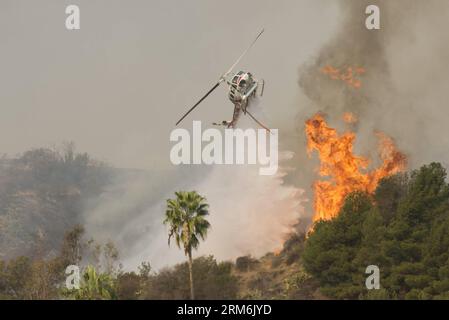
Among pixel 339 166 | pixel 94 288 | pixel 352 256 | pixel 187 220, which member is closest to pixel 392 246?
pixel 352 256

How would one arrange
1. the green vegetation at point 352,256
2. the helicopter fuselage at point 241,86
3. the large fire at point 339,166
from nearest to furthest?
the helicopter fuselage at point 241,86 → the green vegetation at point 352,256 → the large fire at point 339,166

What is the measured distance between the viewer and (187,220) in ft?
218

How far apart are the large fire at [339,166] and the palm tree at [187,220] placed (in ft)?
107

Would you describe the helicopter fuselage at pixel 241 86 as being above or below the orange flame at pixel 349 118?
below

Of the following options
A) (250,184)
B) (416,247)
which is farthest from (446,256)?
(250,184)

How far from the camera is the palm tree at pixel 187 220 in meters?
66.3

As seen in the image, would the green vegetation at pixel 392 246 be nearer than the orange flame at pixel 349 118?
Yes

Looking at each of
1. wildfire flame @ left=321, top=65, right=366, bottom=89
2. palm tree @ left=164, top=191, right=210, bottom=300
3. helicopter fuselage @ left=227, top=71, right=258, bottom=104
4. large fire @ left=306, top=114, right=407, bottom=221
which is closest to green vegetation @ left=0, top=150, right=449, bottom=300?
palm tree @ left=164, top=191, right=210, bottom=300

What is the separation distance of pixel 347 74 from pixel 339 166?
79.8 ft

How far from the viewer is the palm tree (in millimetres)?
66312

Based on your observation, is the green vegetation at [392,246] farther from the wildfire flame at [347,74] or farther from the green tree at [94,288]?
the wildfire flame at [347,74]

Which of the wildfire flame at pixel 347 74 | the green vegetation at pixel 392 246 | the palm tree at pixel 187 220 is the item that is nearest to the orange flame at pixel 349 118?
the wildfire flame at pixel 347 74

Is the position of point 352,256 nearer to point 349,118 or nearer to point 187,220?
point 187,220
